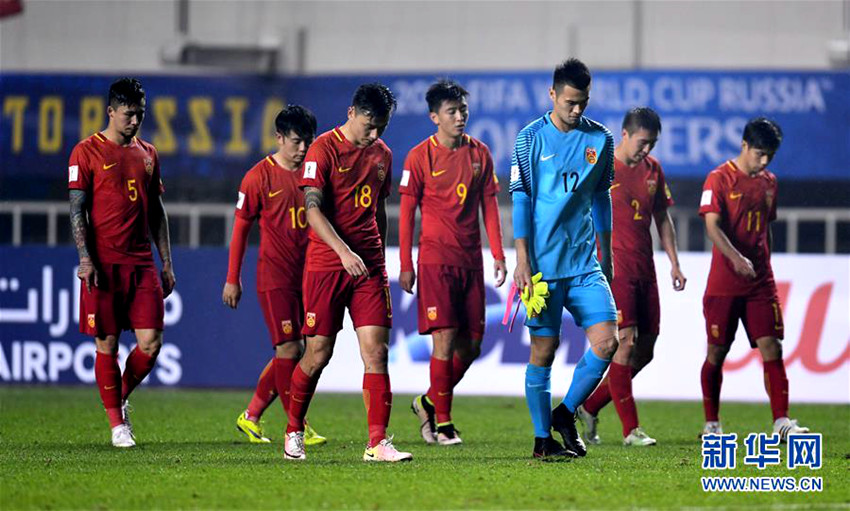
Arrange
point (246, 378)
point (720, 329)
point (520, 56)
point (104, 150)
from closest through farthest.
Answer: point (104, 150), point (720, 329), point (246, 378), point (520, 56)

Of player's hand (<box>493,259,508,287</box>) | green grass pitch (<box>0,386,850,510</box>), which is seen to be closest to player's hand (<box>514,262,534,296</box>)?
green grass pitch (<box>0,386,850,510</box>)

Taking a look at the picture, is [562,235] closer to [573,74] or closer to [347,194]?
[573,74]

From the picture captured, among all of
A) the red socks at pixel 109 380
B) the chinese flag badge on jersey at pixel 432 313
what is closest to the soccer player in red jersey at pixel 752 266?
the chinese flag badge on jersey at pixel 432 313

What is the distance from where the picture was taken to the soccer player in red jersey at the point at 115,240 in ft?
31.3

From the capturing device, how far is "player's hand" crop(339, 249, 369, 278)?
803cm

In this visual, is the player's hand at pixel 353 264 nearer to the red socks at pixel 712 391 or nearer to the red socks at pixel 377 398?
the red socks at pixel 377 398

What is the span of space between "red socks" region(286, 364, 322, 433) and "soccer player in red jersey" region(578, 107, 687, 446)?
244 centimetres

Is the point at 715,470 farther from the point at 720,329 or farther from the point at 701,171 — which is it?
the point at 701,171

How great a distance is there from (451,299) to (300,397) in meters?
2.02

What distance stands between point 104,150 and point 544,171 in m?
2.88

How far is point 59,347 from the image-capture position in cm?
1527

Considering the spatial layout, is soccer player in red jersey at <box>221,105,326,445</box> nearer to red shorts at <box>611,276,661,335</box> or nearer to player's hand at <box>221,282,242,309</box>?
player's hand at <box>221,282,242,309</box>

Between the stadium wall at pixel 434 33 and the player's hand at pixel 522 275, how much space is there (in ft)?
40.6

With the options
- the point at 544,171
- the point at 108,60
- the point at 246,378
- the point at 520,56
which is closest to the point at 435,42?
the point at 520,56
